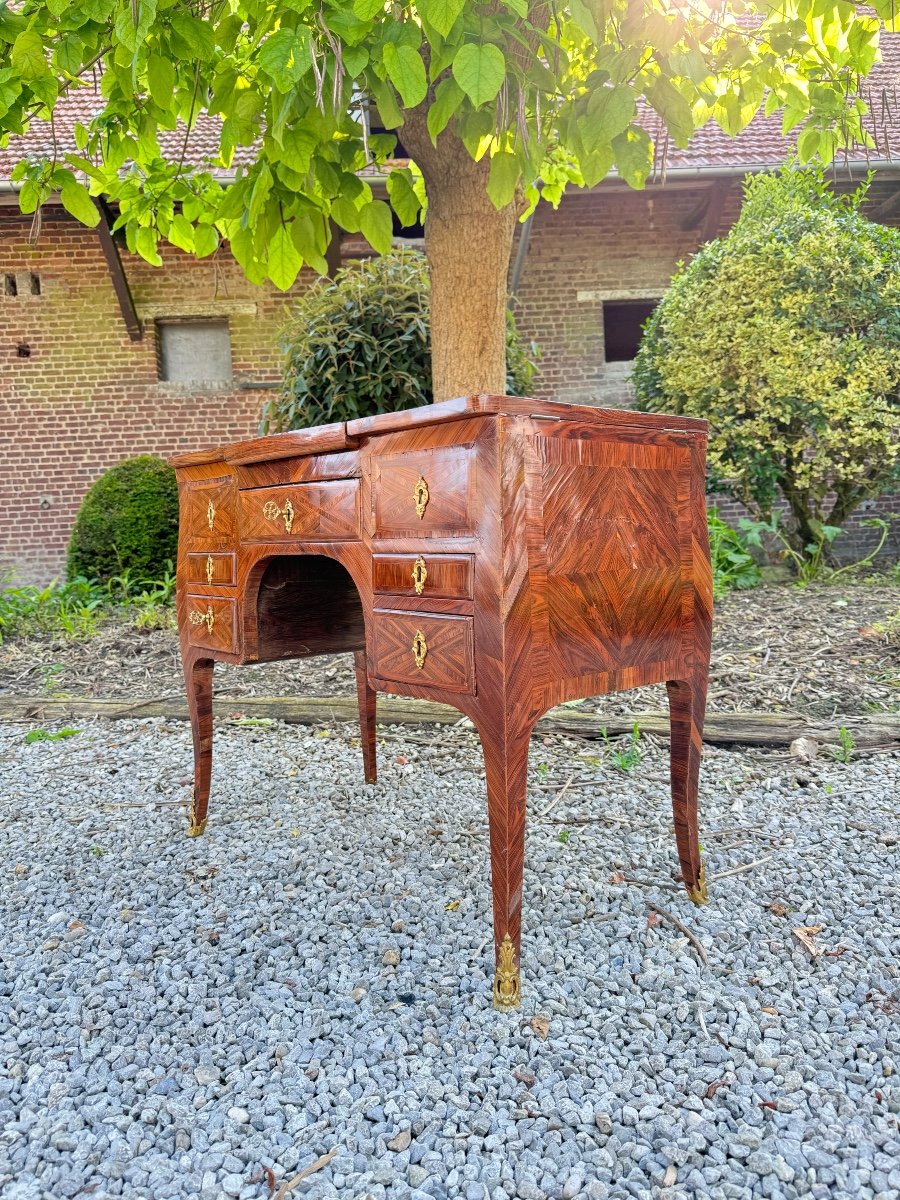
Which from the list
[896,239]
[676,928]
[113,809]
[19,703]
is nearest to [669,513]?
[676,928]

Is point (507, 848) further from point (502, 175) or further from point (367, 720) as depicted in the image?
point (502, 175)

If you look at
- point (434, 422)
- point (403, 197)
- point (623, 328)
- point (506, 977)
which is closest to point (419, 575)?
point (434, 422)

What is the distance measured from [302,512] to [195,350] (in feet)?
23.9

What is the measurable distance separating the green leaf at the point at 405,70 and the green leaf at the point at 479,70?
103mm

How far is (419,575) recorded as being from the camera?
5.26ft

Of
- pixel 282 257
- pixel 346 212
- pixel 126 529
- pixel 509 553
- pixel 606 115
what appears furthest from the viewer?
pixel 126 529

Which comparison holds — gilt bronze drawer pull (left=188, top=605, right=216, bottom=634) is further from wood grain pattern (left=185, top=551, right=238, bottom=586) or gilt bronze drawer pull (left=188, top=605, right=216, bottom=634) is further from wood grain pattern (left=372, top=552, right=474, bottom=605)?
wood grain pattern (left=372, top=552, right=474, bottom=605)

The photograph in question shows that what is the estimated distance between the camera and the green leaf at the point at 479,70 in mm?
1654

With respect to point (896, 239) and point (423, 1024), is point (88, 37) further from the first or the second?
point (896, 239)

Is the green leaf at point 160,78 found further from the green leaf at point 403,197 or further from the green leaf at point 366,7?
the green leaf at point 403,197

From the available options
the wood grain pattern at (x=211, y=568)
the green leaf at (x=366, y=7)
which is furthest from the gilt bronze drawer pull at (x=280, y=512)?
the green leaf at (x=366, y=7)

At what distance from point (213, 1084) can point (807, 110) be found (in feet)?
9.92

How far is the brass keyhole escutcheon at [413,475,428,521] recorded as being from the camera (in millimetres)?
1575

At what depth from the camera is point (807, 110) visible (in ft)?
8.32
